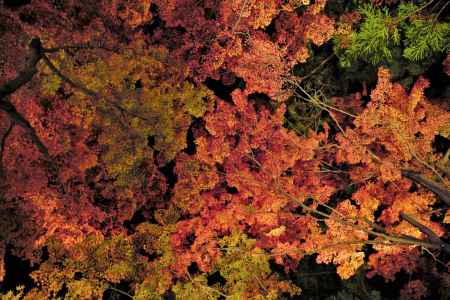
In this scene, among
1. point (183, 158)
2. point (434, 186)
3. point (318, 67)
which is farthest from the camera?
point (183, 158)

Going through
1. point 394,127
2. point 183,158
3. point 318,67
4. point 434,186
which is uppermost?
point 394,127

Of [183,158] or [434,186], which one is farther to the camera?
[183,158]

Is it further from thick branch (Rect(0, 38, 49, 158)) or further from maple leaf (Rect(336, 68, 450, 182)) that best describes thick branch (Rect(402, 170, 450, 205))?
thick branch (Rect(0, 38, 49, 158))

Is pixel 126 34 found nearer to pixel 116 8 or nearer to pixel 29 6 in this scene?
pixel 116 8

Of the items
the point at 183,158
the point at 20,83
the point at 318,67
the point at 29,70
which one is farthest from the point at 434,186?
the point at 20,83

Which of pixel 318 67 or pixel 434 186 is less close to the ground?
pixel 318 67

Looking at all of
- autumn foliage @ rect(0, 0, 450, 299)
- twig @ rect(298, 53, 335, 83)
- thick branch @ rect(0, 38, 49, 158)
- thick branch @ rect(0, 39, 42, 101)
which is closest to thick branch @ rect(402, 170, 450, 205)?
autumn foliage @ rect(0, 0, 450, 299)

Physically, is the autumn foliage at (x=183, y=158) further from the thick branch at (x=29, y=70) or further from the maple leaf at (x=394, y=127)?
the thick branch at (x=29, y=70)

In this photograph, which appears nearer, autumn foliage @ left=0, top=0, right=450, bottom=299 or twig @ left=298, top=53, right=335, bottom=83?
autumn foliage @ left=0, top=0, right=450, bottom=299

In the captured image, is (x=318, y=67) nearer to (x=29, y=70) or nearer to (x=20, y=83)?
(x=29, y=70)
